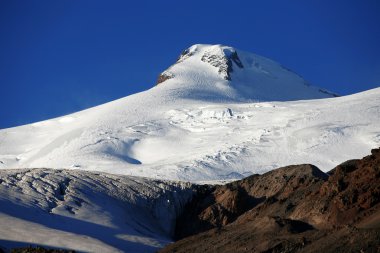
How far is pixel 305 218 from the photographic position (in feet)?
104

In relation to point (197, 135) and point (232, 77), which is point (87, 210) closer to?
point (197, 135)

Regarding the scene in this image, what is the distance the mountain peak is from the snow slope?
69.0m

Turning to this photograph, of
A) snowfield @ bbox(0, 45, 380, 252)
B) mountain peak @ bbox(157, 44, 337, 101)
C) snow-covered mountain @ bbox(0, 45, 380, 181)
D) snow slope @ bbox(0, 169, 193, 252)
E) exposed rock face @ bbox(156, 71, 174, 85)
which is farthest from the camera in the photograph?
exposed rock face @ bbox(156, 71, 174, 85)

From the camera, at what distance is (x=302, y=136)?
80.9m

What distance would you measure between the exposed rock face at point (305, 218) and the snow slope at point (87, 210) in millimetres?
2969

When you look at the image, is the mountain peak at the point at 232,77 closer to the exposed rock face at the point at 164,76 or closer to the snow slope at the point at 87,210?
the exposed rock face at the point at 164,76

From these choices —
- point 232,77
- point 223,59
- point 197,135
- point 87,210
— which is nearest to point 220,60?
point 223,59

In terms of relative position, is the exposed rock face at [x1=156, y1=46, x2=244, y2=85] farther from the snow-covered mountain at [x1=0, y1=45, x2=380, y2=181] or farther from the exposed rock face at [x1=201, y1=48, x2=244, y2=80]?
the snow-covered mountain at [x1=0, y1=45, x2=380, y2=181]

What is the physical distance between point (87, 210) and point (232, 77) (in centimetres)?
9565

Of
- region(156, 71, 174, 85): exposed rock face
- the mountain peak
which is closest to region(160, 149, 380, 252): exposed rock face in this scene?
the mountain peak

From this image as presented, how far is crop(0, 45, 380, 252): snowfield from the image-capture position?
3809 cm

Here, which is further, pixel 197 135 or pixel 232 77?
pixel 232 77

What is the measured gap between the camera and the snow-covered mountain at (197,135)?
7494cm

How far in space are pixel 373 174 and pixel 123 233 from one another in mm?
13352
